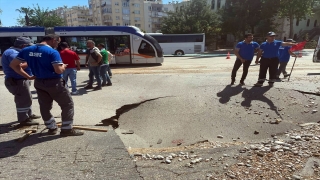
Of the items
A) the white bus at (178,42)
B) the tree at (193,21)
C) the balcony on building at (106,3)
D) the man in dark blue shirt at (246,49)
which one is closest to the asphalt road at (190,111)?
the man in dark blue shirt at (246,49)

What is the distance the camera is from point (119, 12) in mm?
71500

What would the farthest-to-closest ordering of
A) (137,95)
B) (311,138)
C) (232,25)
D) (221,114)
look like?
(232,25) → (137,95) → (221,114) → (311,138)

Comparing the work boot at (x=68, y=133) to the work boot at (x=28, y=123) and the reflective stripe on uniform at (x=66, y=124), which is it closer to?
the reflective stripe on uniform at (x=66, y=124)

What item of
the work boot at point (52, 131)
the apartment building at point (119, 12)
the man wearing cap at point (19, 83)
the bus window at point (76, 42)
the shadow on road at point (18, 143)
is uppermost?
the apartment building at point (119, 12)

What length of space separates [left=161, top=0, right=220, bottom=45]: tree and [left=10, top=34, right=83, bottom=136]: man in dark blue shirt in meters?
34.9

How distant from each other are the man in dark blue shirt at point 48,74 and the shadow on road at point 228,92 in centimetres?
386

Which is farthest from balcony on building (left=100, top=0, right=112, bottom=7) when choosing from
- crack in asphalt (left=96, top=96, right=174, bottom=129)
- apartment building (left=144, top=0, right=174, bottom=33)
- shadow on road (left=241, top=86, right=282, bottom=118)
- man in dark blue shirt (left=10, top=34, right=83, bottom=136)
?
man in dark blue shirt (left=10, top=34, right=83, bottom=136)

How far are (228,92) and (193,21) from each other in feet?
108

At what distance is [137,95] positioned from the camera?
6.88 m

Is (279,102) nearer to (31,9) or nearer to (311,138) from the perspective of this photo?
(311,138)

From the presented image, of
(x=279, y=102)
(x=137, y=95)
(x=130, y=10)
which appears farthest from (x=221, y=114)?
(x=130, y=10)

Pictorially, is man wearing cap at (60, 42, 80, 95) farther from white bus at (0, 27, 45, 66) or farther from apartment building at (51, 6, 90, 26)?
apartment building at (51, 6, 90, 26)

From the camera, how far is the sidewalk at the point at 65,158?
277 centimetres

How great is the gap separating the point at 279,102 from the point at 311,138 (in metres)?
1.98
